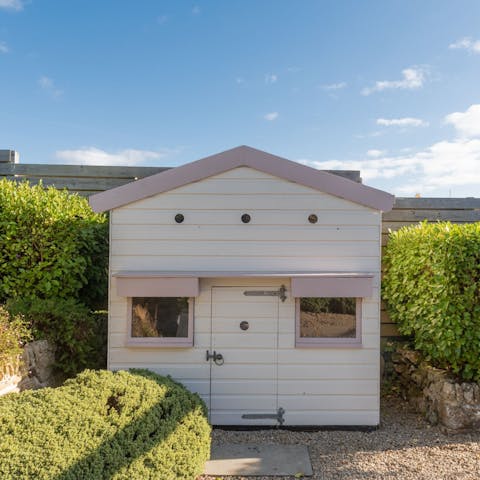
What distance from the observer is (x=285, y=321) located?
5156 mm

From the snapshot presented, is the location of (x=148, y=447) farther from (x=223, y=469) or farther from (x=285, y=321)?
(x=285, y=321)

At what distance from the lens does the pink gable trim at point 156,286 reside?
4930mm

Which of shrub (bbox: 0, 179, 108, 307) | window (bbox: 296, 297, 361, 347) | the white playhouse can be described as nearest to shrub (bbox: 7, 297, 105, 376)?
shrub (bbox: 0, 179, 108, 307)

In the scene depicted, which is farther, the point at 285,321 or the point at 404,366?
the point at 404,366

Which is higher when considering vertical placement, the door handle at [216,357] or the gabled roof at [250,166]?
the gabled roof at [250,166]

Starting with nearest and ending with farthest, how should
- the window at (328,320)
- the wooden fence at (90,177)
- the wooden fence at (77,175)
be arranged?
the window at (328,320), the wooden fence at (90,177), the wooden fence at (77,175)

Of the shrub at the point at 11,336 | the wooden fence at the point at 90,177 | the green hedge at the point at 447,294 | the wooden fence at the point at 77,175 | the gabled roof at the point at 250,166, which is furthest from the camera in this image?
the wooden fence at the point at 77,175

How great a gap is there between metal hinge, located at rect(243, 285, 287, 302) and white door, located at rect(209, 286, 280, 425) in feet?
0.04

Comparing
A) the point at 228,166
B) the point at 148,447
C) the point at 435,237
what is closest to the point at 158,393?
the point at 148,447

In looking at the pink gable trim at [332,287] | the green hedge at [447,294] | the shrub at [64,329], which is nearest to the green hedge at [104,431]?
the shrub at [64,329]

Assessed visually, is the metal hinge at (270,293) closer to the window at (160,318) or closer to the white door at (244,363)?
the white door at (244,363)

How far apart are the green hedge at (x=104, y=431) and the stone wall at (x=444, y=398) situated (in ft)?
10.7

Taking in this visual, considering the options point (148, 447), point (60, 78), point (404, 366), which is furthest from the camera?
point (60, 78)

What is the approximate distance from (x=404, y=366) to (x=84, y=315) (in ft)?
17.1
